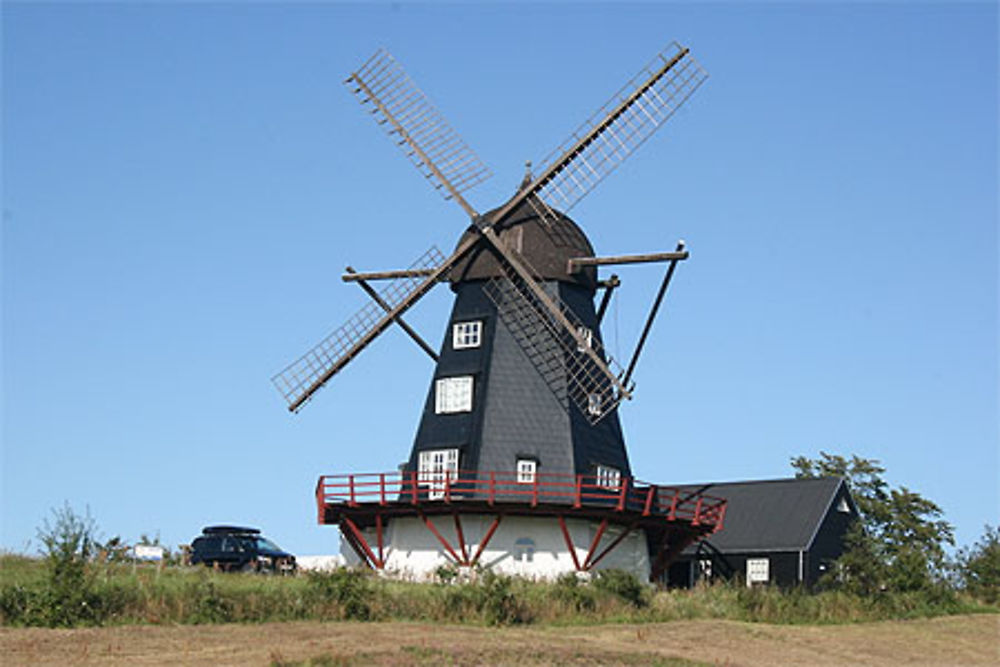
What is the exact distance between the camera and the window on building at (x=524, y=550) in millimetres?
37500

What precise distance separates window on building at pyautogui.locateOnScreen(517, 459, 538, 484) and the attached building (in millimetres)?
10123

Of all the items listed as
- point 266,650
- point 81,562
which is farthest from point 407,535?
point 266,650

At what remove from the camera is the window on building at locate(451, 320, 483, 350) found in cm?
3972

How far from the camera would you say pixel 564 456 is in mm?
37812

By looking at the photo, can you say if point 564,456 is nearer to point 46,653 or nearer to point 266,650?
point 266,650

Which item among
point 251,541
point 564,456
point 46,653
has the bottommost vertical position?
point 46,653

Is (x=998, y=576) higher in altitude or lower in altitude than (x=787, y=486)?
lower

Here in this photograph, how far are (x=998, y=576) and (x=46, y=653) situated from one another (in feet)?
107

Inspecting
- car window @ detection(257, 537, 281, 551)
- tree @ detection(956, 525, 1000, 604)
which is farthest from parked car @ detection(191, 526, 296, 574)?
tree @ detection(956, 525, 1000, 604)

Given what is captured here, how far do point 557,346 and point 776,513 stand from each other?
39.9 feet

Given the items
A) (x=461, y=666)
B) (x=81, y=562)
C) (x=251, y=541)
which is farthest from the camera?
(x=251, y=541)

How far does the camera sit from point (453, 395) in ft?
128

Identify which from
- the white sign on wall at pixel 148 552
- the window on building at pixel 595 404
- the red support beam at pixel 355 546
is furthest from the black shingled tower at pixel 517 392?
the white sign on wall at pixel 148 552

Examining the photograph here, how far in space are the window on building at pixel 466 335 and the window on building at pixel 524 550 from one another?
231 inches
